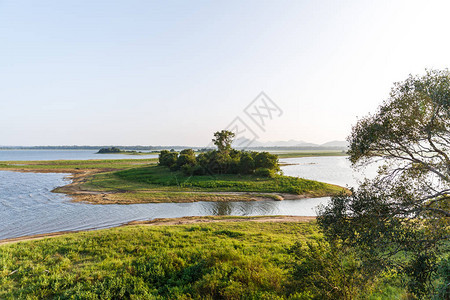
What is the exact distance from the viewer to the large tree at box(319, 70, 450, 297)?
6820 mm

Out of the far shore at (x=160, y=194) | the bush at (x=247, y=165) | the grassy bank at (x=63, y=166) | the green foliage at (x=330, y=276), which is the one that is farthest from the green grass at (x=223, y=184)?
the grassy bank at (x=63, y=166)

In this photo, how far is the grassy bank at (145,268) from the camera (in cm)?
929

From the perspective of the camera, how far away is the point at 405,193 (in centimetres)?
755

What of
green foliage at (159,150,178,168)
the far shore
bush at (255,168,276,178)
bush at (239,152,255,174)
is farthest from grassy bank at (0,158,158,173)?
bush at (255,168,276,178)

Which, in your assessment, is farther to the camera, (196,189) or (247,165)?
(247,165)

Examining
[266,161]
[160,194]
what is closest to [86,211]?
[160,194]

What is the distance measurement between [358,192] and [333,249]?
2278 millimetres

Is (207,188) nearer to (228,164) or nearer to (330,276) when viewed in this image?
(228,164)

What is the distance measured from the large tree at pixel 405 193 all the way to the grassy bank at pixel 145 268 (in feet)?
10.3

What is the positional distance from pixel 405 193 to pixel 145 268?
1150 cm

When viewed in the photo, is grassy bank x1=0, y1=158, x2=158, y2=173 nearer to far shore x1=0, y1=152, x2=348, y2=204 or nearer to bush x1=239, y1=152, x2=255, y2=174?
far shore x1=0, y1=152, x2=348, y2=204

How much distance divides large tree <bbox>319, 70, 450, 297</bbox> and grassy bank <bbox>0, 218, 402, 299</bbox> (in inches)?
123

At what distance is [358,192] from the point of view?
8.19 metres

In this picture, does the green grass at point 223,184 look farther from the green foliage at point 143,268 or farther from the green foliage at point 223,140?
the green foliage at point 143,268
